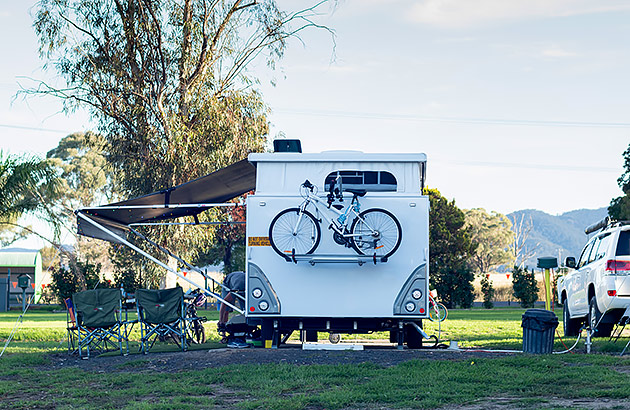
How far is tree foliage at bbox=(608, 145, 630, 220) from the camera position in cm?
3192

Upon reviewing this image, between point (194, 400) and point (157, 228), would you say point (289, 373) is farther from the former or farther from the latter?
point (157, 228)

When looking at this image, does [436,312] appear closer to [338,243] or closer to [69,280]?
[338,243]

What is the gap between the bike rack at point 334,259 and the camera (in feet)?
34.7

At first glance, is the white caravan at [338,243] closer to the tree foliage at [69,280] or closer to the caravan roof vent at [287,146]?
the caravan roof vent at [287,146]

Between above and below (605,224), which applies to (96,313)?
below

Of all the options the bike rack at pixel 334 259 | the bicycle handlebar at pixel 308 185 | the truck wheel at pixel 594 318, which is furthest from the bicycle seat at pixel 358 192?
the truck wheel at pixel 594 318

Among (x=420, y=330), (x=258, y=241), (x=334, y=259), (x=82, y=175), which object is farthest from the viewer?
(x=82, y=175)

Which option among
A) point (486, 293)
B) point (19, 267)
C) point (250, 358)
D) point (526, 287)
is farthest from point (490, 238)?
point (250, 358)

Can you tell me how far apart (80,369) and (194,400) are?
3247 mm

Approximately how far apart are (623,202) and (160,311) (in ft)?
84.0

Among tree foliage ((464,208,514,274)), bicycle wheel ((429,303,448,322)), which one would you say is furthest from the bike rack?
tree foliage ((464,208,514,274))

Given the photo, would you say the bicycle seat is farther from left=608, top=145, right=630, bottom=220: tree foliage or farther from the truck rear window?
left=608, top=145, right=630, bottom=220: tree foliage

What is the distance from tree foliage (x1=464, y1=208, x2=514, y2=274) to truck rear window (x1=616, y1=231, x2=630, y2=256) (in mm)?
61475

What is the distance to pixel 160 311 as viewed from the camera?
39.2 ft
